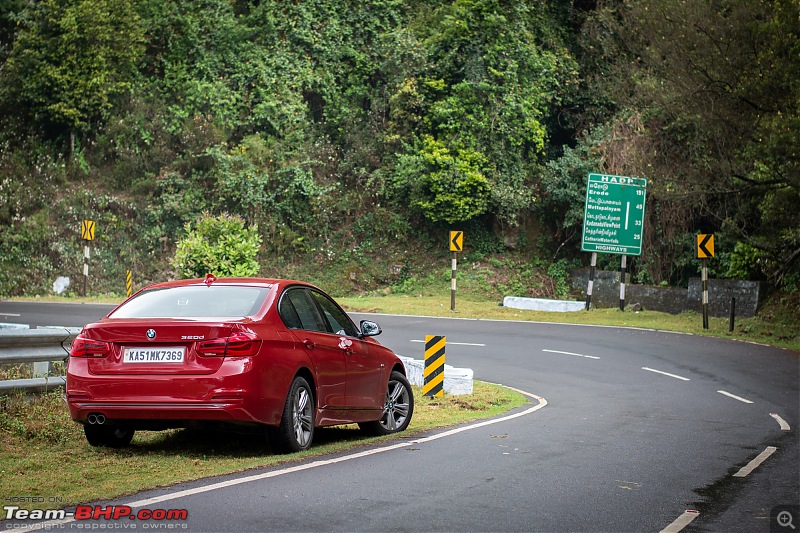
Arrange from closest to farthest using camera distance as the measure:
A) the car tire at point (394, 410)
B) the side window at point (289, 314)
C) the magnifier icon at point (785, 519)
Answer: the magnifier icon at point (785, 519) → the side window at point (289, 314) → the car tire at point (394, 410)

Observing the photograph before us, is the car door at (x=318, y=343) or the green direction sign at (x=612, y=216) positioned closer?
the car door at (x=318, y=343)

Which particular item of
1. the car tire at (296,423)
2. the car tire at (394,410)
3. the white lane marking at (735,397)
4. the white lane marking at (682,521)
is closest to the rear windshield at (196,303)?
the car tire at (296,423)

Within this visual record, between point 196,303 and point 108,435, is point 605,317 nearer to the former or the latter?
point 196,303

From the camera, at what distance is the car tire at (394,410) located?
11.4 metres

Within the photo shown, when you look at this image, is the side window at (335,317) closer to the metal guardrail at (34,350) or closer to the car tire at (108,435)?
the car tire at (108,435)

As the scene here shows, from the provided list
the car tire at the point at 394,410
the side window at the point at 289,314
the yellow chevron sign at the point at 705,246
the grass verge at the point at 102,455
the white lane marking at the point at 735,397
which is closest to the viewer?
the grass verge at the point at 102,455

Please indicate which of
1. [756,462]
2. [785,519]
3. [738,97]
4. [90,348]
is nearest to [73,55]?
[738,97]

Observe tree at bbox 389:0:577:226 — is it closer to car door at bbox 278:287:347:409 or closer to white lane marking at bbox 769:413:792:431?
white lane marking at bbox 769:413:792:431

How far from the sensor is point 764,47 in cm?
2403

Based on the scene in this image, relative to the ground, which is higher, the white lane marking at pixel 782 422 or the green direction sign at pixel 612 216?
the green direction sign at pixel 612 216

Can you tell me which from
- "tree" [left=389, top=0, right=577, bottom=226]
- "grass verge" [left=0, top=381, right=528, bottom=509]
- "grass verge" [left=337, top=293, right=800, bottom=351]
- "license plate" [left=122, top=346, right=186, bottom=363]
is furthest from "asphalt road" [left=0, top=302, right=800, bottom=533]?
"tree" [left=389, top=0, right=577, bottom=226]

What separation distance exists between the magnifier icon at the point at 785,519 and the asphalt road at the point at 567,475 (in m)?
0.05

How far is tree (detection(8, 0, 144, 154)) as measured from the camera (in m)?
44.7

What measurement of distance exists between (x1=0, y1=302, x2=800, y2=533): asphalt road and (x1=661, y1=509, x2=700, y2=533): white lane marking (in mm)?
46
